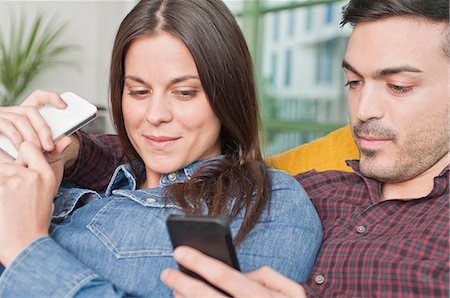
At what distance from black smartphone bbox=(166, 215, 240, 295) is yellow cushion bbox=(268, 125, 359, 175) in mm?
756

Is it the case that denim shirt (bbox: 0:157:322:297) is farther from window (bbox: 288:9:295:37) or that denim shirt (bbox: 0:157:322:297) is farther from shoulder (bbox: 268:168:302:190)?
window (bbox: 288:9:295:37)

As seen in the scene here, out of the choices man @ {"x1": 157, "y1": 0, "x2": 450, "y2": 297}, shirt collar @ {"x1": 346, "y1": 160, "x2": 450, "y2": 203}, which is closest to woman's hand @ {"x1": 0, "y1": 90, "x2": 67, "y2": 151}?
man @ {"x1": 157, "y1": 0, "x2": 450, "y2": 297}

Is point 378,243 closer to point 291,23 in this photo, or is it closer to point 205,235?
point 205,235

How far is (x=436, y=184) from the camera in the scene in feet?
3.67

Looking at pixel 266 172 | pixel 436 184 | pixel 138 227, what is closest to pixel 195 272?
pixel 138 227

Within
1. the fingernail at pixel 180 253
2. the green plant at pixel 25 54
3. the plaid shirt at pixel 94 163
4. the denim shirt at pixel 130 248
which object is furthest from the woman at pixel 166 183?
the green plant at pixel 25 54

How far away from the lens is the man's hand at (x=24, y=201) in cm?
96

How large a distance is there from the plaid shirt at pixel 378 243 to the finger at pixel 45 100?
0.59 metres

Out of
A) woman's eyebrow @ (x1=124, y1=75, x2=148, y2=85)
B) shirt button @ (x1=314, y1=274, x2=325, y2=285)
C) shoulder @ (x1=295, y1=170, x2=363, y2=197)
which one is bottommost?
shirt button @ (x1=314, y1=274, x2=325, y2=285)

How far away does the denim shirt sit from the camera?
3.10 ft

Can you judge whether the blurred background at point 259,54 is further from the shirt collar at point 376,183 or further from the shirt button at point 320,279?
the shirt button at point 320,279

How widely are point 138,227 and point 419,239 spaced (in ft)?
1.67

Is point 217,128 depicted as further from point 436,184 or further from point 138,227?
point 436,184

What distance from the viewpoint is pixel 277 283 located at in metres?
0.88
